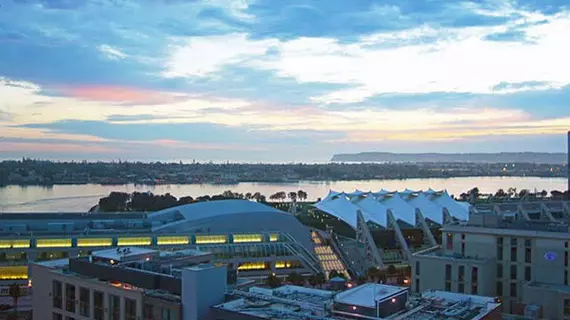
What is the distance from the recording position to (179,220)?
1922 centimetres

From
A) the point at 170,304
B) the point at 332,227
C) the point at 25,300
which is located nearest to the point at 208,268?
the point at 170,304

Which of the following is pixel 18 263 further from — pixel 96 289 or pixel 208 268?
pixel 208 268

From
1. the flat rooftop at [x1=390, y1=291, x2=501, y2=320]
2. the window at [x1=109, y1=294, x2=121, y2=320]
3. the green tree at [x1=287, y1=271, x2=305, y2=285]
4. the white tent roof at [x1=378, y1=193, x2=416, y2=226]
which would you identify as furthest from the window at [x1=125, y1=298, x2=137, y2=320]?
the white tent roof at [x1=378, y1=193, x2=416, y2=226]

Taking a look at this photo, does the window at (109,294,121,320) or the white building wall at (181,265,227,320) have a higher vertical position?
the white building wall at (181,265,227,320)

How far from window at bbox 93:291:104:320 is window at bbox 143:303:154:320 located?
0.85 meters

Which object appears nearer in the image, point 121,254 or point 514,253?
point 121,254

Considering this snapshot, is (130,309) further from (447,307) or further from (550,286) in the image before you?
(550,286)

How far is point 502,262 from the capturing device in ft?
40.4

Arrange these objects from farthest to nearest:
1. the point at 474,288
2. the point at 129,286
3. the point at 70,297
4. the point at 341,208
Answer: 1. the point at 341,208
2. the point at 474,288
3. the point at 70,297
4. the point at 129,286

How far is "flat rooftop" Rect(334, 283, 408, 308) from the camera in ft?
20.2

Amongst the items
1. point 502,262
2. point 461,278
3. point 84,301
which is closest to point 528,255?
point 502,262

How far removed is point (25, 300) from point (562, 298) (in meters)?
11.7

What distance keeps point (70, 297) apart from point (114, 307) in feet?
3.45

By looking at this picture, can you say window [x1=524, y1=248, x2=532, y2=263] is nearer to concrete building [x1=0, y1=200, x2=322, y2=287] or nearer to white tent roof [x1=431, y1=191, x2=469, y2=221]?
concrete building [x1=0, y1=200, x2=322, y2=287]
